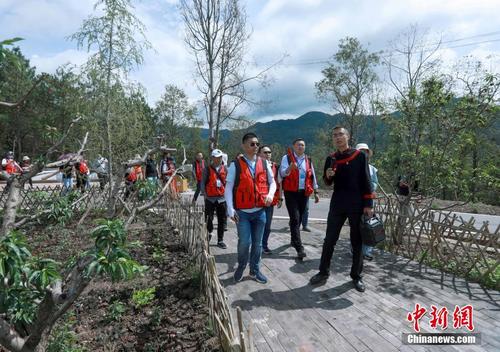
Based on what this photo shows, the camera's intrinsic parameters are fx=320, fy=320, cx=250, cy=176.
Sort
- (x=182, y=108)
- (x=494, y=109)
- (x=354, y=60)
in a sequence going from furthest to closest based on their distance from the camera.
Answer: (x=182, y=108), (x=354, y=60), (x=494, y=109)

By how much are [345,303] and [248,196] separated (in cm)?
169

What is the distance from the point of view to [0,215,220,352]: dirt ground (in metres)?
3.15

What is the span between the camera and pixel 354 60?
25203 millimetres

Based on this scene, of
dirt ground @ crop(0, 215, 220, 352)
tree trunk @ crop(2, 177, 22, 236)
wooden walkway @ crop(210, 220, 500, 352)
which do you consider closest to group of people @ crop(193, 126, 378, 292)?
wooden walkway @ crop(210, 220, 500, 352)

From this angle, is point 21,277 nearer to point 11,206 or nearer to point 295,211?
point 11,206

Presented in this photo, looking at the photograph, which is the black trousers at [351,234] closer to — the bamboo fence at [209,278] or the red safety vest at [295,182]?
the red safety vest at [295,182]

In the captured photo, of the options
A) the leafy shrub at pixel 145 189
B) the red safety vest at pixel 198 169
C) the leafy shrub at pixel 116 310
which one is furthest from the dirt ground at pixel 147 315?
the red safety vest at pixel 198 169

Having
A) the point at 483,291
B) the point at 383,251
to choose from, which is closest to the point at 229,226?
the point at 383,251

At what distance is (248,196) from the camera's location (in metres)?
4.02

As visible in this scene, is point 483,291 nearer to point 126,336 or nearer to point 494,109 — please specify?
point 494,109

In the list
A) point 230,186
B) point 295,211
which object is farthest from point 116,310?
point 295,211

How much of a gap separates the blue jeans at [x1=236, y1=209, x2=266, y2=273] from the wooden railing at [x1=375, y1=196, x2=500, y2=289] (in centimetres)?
269

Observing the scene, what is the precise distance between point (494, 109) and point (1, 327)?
22.4ft

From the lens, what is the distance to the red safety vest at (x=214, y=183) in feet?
18.2
